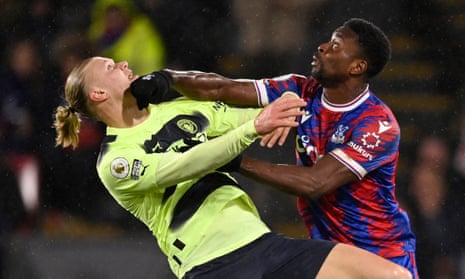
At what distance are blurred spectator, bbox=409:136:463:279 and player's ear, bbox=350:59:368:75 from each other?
1665 millimetres

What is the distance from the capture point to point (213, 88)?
3.27 meters

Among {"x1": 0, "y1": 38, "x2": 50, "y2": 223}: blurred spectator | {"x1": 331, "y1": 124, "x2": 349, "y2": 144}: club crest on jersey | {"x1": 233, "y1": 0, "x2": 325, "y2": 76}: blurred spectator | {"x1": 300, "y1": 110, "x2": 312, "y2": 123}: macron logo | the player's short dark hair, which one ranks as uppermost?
the player's short dark hair

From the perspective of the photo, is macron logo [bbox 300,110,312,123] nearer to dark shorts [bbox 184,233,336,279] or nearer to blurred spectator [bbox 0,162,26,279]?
dark shorts [bbox 184,233,336,279]

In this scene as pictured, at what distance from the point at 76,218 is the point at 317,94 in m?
2.13

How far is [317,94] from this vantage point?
3312mm

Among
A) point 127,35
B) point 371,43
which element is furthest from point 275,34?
point 371,43

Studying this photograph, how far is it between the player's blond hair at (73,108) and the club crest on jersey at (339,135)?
787mm

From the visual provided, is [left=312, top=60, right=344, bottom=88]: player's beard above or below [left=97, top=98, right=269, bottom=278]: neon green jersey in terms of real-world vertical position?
above

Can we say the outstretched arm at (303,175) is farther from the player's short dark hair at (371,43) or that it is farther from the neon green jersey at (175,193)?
the player's short dark hair at (371,43)

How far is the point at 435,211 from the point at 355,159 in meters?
1.78

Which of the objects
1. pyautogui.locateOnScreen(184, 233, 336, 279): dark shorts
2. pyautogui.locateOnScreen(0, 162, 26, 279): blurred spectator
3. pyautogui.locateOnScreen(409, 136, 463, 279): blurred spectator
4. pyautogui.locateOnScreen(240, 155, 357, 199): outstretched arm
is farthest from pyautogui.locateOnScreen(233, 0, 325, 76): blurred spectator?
→ pyautogui.locateOnScreen(184, 233, 336, 279): dark shorts

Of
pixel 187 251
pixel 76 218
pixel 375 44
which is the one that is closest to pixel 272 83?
pixel 375 44

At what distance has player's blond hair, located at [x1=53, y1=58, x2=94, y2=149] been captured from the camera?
306 cm

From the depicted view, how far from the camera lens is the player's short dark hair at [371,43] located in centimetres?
328
